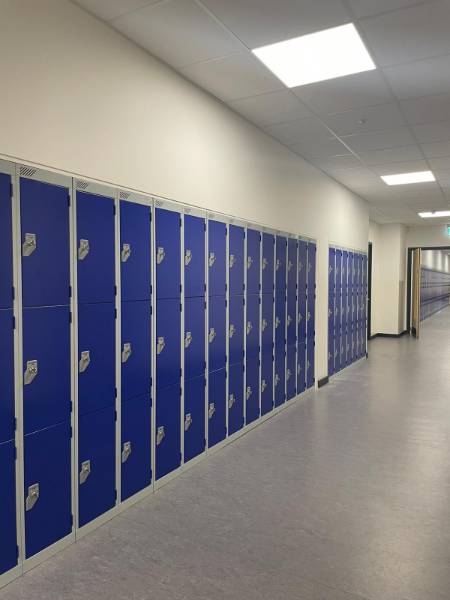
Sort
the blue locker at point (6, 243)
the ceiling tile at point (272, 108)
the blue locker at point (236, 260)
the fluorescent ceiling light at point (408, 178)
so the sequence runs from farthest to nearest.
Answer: the fluorescent ceiling light at point (408, 178) < the blue locker at point (236, 260) < the ceiling tile at point (272, 108) < the blue locker at point (6, 243)

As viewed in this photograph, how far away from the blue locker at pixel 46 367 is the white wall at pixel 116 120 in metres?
0.82

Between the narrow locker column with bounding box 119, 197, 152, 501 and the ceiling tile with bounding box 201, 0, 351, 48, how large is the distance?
1.21 meters

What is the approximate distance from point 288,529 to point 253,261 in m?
2.52

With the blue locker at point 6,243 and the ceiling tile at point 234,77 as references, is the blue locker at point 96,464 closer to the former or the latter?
the blue locker at point 6,243

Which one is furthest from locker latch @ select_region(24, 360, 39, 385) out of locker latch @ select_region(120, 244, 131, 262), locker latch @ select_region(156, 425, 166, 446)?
locker latch @ select_region(156, 425, 166, 446)

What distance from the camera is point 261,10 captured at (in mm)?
2633

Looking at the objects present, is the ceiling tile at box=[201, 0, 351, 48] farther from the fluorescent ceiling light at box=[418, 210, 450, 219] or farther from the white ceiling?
the fluorescent ceiling light at box=[418, 210, 450, 219]

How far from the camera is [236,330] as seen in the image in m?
4.26

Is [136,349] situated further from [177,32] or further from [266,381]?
[266,381]

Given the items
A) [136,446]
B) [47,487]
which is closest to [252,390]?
[136,446]

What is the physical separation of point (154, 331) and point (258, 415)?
198cm

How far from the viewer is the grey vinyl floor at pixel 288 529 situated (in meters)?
2.23

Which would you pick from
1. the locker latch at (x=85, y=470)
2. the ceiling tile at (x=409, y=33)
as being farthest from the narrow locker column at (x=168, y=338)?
the ceiling tile at (x=409, y=33)

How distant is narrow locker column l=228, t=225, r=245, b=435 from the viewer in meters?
4.16
